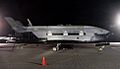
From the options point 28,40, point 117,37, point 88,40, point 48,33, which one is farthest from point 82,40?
point 117,37

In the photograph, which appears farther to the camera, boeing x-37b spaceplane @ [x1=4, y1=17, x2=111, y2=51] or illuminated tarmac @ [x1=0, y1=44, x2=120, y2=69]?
boeing x-37b spaceplane @ [x1=4, y1=17, x2=111, y2=51]

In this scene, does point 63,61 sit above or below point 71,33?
below

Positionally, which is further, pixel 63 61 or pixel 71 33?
pixel 71 33

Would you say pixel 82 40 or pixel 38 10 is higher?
pixel 38 10

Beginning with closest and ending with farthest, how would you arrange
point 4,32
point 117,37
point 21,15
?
point 117,37 → point 4,32 → point 21,15

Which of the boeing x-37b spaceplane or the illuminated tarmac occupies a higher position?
the boeing x-37b spaceplane

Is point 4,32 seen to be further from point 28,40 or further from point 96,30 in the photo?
point 96,30

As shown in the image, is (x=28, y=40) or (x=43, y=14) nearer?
(x=28, y=40)

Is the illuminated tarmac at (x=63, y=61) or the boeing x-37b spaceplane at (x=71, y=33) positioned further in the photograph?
Result: the boeing x-37b spaceplane at (x=71, y=33)

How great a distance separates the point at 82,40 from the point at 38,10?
1616 inches

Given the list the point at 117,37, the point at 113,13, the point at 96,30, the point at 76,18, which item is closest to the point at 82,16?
the point at 76,18

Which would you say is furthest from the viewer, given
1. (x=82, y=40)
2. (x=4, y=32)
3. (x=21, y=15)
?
(x=21, y=15)

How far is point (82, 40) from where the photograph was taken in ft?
172

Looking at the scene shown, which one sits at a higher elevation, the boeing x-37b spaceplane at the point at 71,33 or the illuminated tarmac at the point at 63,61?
the boeing x-37b spaceplane at the point at 71,33
